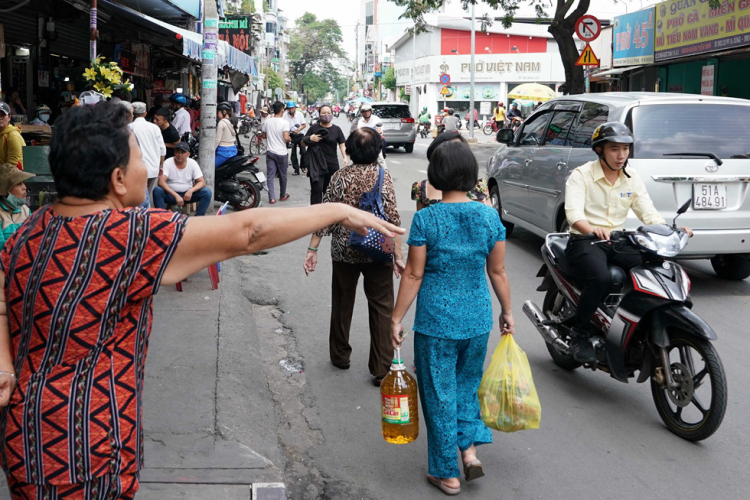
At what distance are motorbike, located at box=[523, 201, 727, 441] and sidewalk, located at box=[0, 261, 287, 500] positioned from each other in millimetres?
2081

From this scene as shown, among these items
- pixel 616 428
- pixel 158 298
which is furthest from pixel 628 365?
pixel 158 298

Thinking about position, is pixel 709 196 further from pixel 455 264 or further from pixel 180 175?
pixel 180 175

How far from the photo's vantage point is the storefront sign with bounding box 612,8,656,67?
2156 centimetres

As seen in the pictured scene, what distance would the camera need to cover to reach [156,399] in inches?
179

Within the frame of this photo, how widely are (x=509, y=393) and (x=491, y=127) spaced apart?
37801 millimetres

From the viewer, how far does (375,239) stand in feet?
16.2

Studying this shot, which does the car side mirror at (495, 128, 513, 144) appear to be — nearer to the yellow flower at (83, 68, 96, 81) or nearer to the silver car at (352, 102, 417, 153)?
the yellow flower at (83, 68, 96, 81)

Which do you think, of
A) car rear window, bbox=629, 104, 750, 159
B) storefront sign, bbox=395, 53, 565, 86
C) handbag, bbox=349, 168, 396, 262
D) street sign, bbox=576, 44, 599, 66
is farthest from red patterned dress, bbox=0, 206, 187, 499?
storefront sign, bbox=395, 53, 565, 86

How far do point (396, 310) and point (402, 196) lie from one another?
1096 centimetres

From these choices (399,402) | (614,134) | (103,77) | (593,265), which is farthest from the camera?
(103,77)

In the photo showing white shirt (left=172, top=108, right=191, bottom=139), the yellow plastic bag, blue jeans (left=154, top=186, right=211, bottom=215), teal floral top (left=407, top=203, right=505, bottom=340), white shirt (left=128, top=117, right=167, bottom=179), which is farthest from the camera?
white shirt (left=172, top=108, right=191, bottom=139)

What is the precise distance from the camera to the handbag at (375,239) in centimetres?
494

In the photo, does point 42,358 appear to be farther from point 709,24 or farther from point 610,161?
point 709,24

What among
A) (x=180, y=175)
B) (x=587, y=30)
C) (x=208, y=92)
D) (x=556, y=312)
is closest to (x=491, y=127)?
(x=587, y=30)
